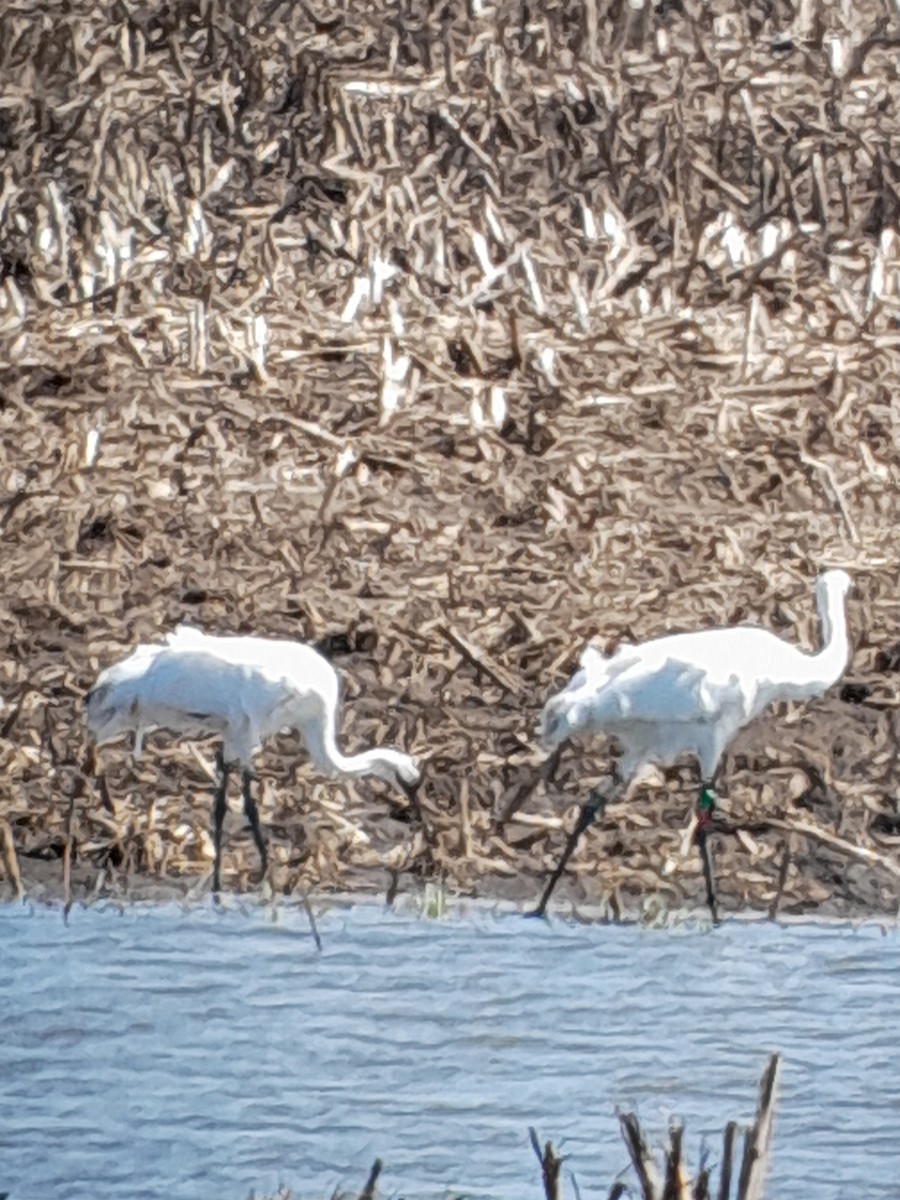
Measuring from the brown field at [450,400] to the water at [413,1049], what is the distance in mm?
591

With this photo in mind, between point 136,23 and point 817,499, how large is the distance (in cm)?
398

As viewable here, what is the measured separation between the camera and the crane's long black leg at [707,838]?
346 inches

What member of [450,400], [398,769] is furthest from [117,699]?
[450,400]

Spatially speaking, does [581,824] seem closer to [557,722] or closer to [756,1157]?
[557,722]

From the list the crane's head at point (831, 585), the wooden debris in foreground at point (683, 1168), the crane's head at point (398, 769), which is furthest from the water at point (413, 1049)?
the wooden debris in foreground at point (683, 1168)

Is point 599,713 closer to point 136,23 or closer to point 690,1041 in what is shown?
point 690,1041

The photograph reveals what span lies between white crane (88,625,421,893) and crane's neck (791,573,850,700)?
3.27 feet

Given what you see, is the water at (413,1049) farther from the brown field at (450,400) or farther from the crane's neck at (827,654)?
the crane's neck at (827,654)

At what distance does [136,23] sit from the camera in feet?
45.1

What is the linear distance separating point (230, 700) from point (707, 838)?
49.9 inches

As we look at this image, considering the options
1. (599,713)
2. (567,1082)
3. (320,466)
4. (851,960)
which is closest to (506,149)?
(320,466)

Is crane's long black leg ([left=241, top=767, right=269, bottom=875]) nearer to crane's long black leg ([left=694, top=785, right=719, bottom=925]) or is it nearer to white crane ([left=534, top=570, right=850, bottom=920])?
white crane ([left=534, top=570, right=850, bottom=920])

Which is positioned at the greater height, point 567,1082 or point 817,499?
point 817,499

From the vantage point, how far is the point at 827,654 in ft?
30.7
